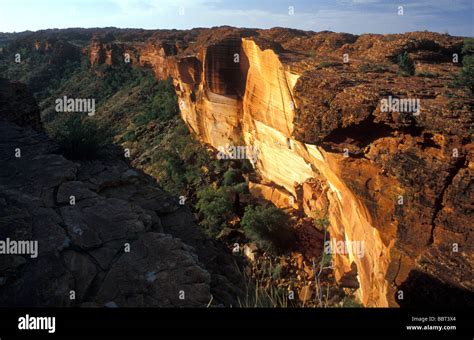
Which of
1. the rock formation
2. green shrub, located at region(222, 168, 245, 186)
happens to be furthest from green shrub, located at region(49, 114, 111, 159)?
green shrub, located at region(222, 168, 245, 186)

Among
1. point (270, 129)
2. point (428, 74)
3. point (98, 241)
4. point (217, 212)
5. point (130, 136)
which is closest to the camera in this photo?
point (98, 241)

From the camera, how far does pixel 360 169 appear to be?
7.46 m

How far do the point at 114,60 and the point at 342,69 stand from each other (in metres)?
37.7

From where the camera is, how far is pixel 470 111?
6.25m

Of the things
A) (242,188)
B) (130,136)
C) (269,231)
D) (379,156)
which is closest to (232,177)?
(242,188)

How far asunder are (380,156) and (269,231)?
602 cm

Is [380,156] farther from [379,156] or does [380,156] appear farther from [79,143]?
[79,143]

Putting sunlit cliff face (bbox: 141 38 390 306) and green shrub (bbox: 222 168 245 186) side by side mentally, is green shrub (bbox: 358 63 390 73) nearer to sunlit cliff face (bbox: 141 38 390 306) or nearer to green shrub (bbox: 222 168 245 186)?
sunlit cliff face (bbox: 141 38 390 306)

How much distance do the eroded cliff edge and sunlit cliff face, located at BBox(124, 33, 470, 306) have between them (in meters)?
0.02

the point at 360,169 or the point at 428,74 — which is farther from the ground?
the point at 428,74

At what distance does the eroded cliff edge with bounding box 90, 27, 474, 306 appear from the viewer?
5.82 meters

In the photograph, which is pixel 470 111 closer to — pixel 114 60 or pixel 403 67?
pixel 403 67

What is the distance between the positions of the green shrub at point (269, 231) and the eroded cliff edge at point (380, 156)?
1.53m

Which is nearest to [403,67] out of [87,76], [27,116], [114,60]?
[27,116]
